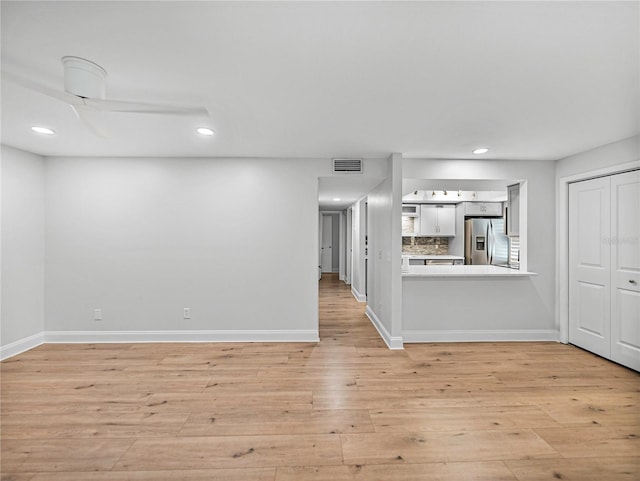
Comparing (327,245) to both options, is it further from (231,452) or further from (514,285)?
(231,452)

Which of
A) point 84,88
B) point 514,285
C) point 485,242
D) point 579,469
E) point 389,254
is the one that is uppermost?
point 84,88

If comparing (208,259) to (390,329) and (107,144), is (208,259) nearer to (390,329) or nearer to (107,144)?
(107,144)

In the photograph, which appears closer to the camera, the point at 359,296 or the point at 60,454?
the point at 60,454

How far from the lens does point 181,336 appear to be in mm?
4176

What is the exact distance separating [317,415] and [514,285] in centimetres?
317

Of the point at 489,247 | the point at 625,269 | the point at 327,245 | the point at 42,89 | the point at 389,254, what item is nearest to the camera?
the point at 42,89

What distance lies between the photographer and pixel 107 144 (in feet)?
11.8

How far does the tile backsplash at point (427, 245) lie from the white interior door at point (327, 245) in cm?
363

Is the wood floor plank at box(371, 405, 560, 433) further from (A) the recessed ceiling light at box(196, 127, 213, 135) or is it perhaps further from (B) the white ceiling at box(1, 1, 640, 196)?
(A) the recessed ceiling light at box(196, 127, 213, 135)

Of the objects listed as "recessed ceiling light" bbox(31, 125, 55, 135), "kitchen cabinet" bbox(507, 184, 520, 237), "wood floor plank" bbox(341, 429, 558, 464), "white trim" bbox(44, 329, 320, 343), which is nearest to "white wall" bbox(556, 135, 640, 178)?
"kitchen cabinet" bbox(507, 184, 520, 237)

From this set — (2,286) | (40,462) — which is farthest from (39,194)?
(40,462)

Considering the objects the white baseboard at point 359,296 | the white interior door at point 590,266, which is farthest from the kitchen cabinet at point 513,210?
the white baseboard at point 359,296

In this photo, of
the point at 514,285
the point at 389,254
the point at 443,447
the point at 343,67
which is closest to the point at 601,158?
the point at 514,285

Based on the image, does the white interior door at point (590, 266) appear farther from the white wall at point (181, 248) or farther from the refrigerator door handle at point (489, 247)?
the white wall at point (181, 248)
